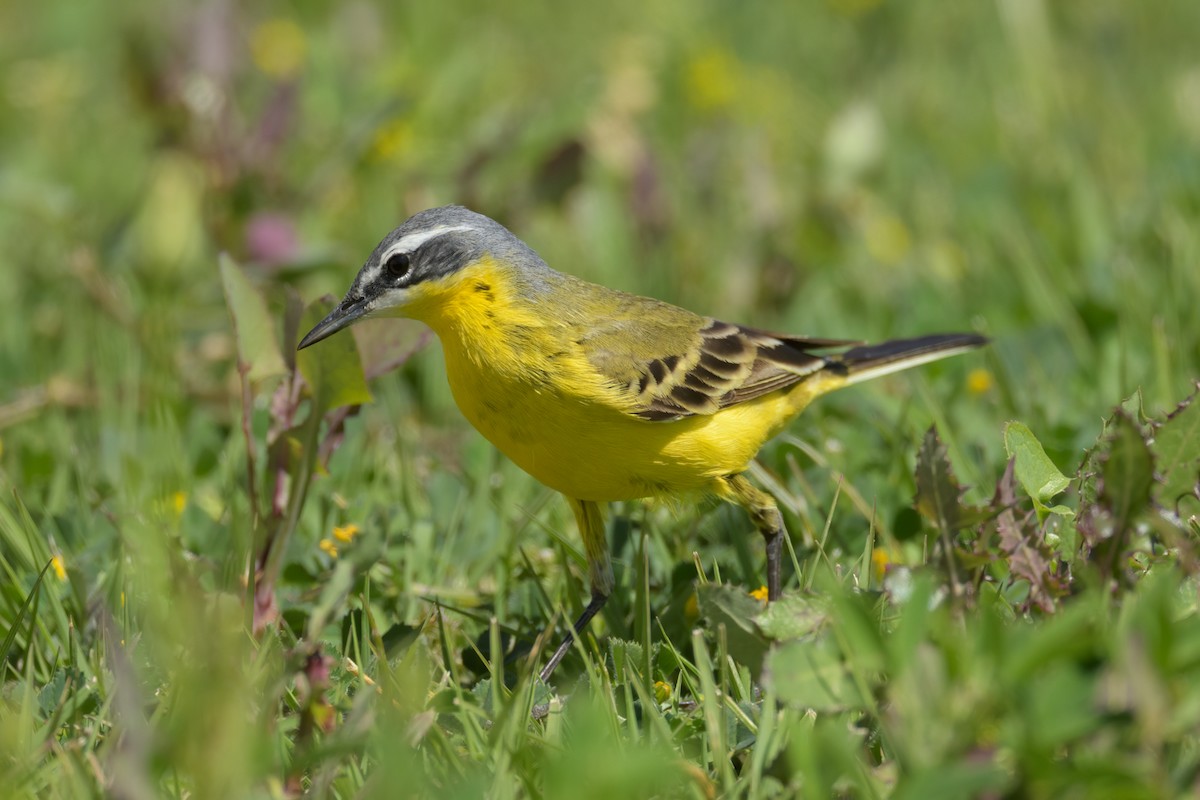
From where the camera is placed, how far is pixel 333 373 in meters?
3.63

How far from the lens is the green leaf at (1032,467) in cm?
323

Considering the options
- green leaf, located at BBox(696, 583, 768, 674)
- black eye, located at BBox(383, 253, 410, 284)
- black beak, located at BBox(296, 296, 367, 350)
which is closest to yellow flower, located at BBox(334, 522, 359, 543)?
black beak, located at BBox(296, 296, 367, 350)

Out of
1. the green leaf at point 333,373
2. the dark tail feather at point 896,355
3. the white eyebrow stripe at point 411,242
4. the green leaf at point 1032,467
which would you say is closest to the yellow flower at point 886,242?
the dark tail feather at point 896,355

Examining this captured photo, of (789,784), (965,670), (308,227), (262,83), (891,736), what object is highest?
(262,83)

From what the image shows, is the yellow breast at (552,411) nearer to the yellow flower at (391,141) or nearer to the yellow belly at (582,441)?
the yellow belly at (582,441)

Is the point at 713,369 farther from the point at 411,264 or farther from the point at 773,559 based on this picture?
the point at 411,264

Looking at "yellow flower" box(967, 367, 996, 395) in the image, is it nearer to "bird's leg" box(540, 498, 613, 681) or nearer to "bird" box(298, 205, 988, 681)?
"bird" box(298, 205, 988, 681)

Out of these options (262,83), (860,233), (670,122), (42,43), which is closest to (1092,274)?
(860,233)

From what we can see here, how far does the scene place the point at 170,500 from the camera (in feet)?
14.4

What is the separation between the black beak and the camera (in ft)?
12.2

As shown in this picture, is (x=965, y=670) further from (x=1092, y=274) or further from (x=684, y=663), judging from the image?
(x=1092, y=274)

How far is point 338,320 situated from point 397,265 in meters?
0.25

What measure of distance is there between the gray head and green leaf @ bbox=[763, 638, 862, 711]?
1.77 meters

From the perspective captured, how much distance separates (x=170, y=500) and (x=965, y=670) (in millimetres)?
2875
